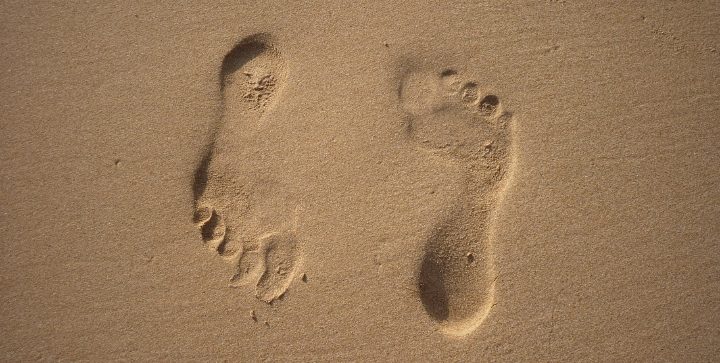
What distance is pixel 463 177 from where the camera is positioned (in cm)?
140

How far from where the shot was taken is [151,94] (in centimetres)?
145

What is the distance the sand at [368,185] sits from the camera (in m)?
1.39

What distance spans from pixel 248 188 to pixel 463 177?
755 millimetres

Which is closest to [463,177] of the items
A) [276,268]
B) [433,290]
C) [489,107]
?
[489,107]

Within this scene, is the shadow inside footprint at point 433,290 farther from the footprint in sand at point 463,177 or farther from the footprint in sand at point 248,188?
the footprint in sand at point 248,188

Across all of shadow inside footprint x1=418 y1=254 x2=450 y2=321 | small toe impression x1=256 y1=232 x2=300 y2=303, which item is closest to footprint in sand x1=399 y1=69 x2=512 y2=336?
shadow inside footprint x1=418 y1=254 x2=450 y2=321

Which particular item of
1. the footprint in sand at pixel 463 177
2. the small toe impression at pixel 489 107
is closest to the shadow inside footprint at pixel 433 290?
the footprint in sand at pixel 463 177

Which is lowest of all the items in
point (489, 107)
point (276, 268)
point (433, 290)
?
point (433, 290)

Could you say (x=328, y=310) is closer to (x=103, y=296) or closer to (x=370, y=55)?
(x=103, y=296)

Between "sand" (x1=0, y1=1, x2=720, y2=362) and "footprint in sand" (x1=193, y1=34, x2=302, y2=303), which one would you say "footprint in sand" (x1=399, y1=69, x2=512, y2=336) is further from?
"footprint in sand" (x1=193, y1=34, x2=302, y2=303)

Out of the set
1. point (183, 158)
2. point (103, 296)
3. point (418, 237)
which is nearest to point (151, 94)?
point (183, 158)

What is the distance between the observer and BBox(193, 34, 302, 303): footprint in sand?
4.57 feet

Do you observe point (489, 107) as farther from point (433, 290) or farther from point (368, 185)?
point (433, 290)

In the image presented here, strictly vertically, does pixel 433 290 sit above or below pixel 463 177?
below
